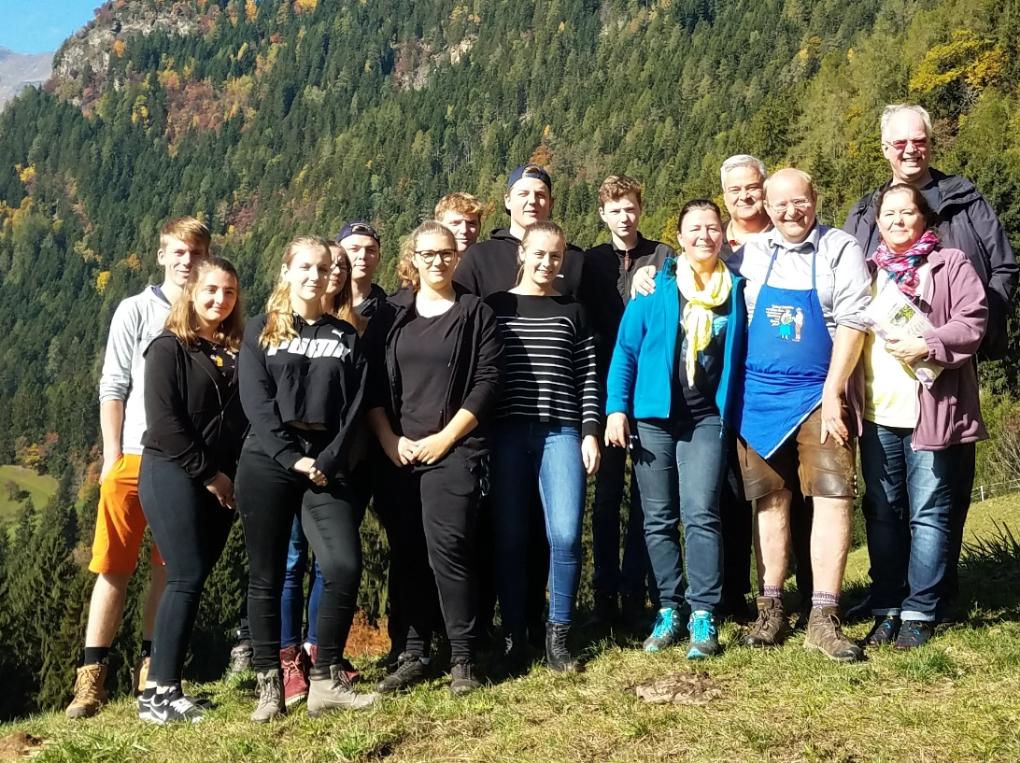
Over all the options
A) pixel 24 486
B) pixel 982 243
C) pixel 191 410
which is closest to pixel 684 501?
pixel 982 243

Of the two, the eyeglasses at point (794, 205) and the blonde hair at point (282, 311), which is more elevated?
the eyeglasses at point (794, 205)

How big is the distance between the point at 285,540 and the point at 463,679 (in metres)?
1.19

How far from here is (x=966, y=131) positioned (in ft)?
134

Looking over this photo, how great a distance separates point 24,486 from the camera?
12362 cm

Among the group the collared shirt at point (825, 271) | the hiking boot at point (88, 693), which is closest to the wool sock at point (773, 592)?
the collared shirt at point (825, 271)

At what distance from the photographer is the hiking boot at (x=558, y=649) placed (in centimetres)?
550

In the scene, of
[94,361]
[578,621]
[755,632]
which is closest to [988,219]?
[755,632]

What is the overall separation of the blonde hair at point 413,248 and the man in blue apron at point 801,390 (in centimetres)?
176

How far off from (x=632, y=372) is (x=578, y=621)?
197cm

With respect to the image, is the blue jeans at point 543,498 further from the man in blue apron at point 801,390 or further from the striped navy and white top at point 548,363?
the man in blue apron at point 801,390

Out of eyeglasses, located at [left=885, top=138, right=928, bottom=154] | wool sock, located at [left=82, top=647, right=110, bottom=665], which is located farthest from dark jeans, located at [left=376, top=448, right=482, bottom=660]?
eyeglasses, located at [left=885, top=138, right=928, bottom=154]

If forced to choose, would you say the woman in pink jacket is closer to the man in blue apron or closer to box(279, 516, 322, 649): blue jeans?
the man in blue apron

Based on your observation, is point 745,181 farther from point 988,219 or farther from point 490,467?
point 490,467

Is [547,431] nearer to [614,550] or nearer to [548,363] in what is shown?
[548,363]
